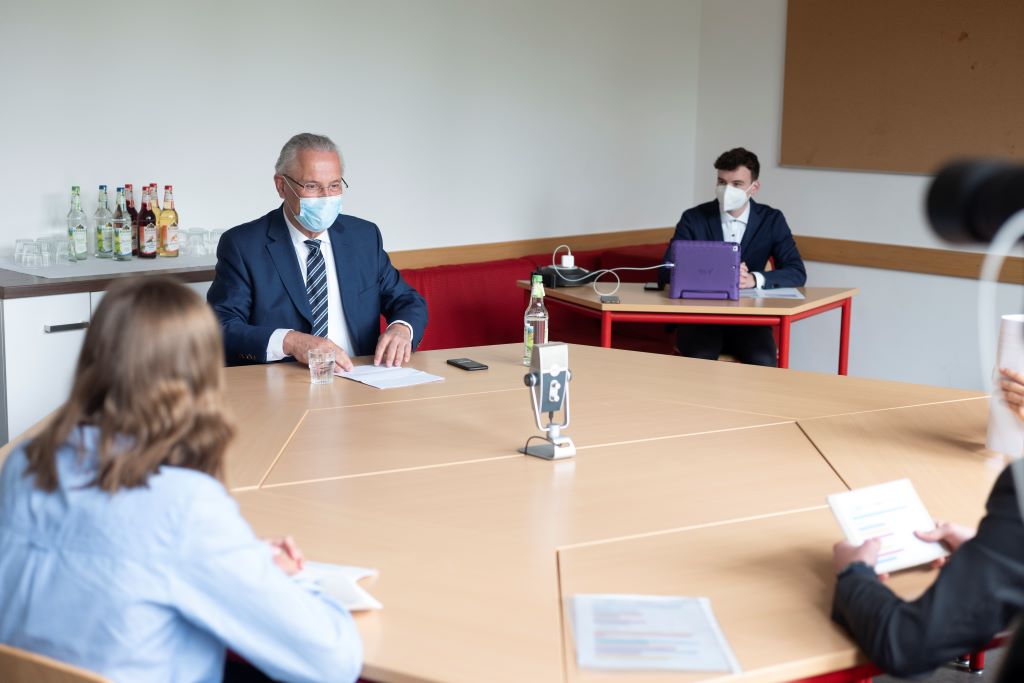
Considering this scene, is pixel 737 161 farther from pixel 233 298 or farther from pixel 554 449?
pixel 554 449

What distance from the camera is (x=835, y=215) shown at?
19.0 feet

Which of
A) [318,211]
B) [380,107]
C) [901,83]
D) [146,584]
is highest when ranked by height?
[901,83]

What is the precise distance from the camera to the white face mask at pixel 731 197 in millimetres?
4785

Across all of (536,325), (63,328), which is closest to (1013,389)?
(536,325)

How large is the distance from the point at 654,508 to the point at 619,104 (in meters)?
4.34

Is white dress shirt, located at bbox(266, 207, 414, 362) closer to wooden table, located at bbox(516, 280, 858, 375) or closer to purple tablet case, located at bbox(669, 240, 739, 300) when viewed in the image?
wooden table, located at bbox(516, 280, 858, 375)

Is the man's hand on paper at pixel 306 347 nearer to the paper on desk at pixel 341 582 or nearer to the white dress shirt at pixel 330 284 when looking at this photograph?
the white dress shirt at pixel 330 284

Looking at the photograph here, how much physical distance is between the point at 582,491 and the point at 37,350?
7.56 feet

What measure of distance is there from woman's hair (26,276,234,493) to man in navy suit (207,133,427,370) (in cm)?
172

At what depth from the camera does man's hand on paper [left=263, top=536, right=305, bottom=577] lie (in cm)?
161

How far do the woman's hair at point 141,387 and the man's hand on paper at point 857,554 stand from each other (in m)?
0.97

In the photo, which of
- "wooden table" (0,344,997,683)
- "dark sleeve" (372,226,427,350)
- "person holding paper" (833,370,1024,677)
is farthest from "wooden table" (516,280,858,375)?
"person holding paper" (833,370,1024,677)

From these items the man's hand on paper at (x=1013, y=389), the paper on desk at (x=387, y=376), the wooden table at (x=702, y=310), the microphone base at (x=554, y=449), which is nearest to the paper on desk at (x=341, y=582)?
the microphone base at (x=554, y=449)

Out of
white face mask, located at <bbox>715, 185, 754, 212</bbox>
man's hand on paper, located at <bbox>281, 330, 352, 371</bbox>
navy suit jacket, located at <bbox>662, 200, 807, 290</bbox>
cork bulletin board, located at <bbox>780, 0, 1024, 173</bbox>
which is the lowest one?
man's hand on paper, located at <bbox>281, 330, 352, 371</bbox>
